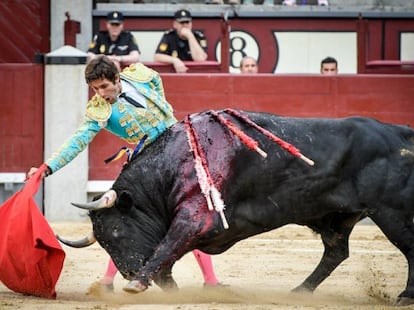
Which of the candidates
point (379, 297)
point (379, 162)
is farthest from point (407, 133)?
point (379, 297)

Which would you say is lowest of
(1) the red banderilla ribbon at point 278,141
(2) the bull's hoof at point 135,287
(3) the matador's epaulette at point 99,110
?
(2) the bull's hoof at point 135,287

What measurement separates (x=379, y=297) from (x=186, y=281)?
4.08 ft

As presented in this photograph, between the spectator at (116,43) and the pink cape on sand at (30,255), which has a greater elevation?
the spectator at (116,43)

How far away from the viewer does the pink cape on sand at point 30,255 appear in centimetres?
608

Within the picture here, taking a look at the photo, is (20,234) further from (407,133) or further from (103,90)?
(407,133)

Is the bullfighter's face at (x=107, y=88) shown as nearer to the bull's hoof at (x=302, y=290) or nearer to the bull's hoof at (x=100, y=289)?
the bull's hoof at (x=100, y=289)

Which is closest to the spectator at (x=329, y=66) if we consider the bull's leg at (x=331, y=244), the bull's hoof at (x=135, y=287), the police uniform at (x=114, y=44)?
the police uniform at (x=114, y=44)

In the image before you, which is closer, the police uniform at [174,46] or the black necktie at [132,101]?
the black necktie at [132,101]

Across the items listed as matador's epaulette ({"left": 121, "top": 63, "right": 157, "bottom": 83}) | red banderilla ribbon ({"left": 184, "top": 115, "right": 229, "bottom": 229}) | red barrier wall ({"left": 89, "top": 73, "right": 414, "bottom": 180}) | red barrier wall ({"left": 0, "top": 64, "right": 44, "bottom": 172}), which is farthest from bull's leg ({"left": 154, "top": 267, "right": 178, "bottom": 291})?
red barrier wall ({"left": 0, "top": 64, "right": 44, "bottom": 172})

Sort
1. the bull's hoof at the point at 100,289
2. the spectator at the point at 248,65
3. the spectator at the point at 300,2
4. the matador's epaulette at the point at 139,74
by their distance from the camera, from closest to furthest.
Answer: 1. the matador's epaulette at the point at 139,74
2. the bull's hoof at the point at 100,289
3. the spectator at the point at 248,65
4. the spectator at the point at 300,2

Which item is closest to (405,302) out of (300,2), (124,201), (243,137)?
(243,137)

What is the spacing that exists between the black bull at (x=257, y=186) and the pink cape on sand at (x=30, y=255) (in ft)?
1.01

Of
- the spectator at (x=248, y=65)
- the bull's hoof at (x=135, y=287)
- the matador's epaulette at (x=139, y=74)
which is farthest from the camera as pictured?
the spectator at (x=248, y=65)

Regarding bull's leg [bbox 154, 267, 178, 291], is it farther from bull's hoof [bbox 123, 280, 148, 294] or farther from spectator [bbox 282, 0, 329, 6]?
spectator [bbox 282, 0, 329, 6]
